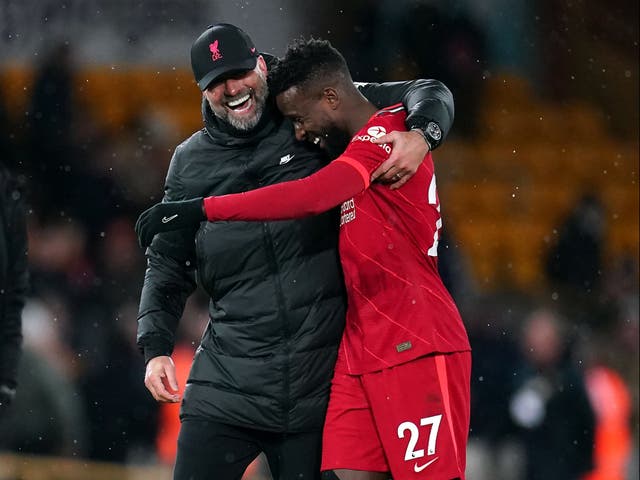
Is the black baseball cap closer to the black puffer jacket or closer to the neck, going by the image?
the black puffer jacket

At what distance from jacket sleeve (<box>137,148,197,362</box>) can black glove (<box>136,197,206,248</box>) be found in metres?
0.38

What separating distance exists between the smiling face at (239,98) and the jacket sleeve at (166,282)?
0.60 ft

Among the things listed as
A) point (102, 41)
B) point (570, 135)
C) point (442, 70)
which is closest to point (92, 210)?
point (102, 41)

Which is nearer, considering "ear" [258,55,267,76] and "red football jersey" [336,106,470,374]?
"red football jersey" [336,106,470,374]

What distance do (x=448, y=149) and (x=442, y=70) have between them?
0.58 metres

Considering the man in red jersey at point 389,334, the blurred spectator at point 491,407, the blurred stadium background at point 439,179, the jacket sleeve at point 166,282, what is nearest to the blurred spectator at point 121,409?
the blurred stadium background at point 439,179

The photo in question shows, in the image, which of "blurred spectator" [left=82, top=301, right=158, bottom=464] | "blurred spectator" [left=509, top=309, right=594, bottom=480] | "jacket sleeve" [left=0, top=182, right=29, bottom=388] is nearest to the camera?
"jacket sleeve" [left=0, top=182, right=29, bottom=388]

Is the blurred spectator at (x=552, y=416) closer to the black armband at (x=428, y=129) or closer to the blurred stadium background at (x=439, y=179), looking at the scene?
the blurred stadium background at (x=439, y=179)

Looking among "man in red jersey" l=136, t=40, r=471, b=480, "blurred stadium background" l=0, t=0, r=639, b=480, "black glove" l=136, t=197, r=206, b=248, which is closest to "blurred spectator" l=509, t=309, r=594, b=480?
"blurred stadium background" l=0, t=0, r=639, b=480

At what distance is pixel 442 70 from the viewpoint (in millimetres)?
7691

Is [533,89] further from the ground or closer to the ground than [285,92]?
further from the ground

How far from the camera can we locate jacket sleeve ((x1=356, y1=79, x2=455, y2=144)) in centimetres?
239

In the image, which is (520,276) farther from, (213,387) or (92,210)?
(213,387)

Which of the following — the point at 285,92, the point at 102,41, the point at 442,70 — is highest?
the point at 102,41
